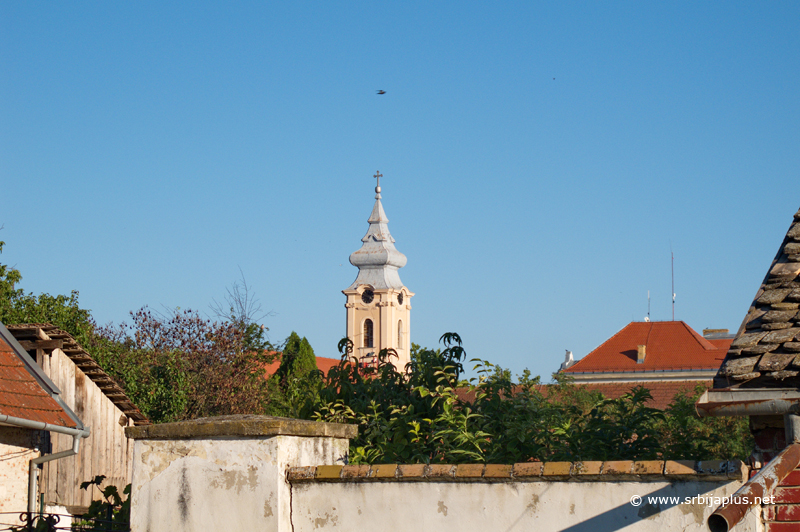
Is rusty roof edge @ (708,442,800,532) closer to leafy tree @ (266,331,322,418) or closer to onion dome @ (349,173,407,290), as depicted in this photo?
leafy tree @ (266,331,322,418)

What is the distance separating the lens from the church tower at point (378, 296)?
6750 cm

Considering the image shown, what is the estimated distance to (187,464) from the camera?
18.6 ft

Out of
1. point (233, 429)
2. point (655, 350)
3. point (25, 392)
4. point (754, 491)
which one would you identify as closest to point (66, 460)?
point (25, 392)

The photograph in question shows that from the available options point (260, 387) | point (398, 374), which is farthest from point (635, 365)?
point (398, 374)

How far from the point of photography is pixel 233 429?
5484 mm

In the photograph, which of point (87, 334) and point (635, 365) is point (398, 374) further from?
point (635, 365)

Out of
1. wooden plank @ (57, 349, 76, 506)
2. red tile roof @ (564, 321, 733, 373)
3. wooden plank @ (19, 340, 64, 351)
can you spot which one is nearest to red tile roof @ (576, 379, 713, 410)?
red tile roof @ (564, 321, 733, 373)

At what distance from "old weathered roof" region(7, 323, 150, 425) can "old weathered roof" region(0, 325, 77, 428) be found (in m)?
1.40

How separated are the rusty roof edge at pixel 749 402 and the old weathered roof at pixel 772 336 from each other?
0.08 meters

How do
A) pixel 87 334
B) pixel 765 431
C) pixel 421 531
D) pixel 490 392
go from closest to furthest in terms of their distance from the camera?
pixel 765 431 → pixel 421 531 → pixel 490 392 → pixel 87 334

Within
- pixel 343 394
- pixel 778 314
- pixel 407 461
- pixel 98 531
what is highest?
pixel 778 314

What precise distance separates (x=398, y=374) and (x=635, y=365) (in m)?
47.0

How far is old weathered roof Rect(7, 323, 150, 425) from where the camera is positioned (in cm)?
1170

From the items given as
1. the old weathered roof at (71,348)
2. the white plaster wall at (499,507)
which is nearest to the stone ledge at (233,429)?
the white plaster wall at (499,507)
